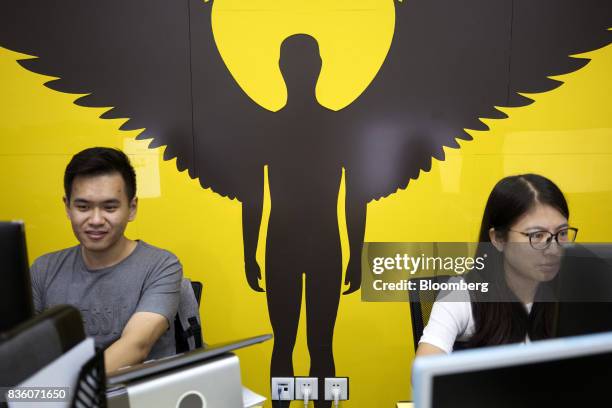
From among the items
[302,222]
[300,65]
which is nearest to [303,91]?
[300,65]

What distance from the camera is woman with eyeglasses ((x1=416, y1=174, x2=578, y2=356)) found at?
1236mm

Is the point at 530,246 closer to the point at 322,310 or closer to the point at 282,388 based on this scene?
the point at 322,310

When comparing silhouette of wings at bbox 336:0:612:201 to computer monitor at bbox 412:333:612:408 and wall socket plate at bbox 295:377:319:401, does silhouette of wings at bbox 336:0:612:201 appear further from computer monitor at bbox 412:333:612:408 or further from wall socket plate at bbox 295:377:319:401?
computer monitor at bbox 412:333:612:408

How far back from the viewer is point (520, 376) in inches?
17.9

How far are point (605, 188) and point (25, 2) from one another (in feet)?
9.74

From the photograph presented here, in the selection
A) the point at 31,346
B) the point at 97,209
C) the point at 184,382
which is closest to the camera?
the point at 31,346

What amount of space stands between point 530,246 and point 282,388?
155 cm

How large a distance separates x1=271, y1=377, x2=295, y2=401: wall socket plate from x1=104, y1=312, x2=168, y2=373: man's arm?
109 cm

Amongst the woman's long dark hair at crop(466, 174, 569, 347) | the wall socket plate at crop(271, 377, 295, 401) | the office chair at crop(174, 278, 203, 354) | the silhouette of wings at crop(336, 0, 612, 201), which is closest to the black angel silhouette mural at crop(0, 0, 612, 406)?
A: the silhouette of wings at crop(336, 0, 612, 201)

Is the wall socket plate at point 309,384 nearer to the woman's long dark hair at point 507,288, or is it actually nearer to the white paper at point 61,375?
the woman's long dark hair at point 507,288

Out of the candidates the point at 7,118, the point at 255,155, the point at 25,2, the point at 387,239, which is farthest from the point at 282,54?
the point at 7,118

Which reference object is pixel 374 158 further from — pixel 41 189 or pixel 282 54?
pixel 41 189

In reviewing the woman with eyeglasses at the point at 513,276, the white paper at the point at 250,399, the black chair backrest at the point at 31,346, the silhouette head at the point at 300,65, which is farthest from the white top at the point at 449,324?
the silhouette head at the point at 300,65

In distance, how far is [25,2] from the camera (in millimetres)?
2143
